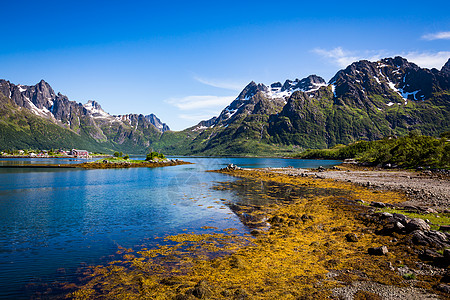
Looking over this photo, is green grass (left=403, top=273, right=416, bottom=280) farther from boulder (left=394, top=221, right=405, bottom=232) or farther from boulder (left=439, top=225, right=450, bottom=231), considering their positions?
boulder (left=439, top=225, right=450, bottom=231)

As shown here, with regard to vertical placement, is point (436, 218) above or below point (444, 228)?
below

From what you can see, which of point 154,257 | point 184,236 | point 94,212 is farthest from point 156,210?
point 154,257

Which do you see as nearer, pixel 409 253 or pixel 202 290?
pixel 202 290

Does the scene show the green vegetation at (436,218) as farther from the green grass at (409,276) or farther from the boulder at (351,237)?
the green grass at (409,276)

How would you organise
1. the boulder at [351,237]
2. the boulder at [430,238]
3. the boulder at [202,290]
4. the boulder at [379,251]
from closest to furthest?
the boulder at [202,290], the boulder at [430,238], the boulder at [379,251], the boulder at [351,237]

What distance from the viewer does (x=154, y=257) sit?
22.1 metres

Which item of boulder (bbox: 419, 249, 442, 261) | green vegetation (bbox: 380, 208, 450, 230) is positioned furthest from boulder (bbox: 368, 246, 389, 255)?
green vegetation (bbox: 380, 208, 450, 230)

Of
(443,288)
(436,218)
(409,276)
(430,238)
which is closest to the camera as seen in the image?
(443,288)

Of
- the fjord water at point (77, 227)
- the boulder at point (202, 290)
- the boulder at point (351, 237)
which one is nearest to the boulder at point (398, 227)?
the boulder at point (351, 237)

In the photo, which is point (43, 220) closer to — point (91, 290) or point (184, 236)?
point (184, 236)

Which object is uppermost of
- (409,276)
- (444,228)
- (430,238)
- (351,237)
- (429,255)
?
(444,228)

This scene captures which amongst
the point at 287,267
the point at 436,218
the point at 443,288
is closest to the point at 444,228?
the point at 436,218

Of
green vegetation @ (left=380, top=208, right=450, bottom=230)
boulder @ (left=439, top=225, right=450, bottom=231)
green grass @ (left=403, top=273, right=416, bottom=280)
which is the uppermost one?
boulder @ (left=439, top=225, right=450, bottom=231)

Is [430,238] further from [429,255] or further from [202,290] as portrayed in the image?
[202,290]
